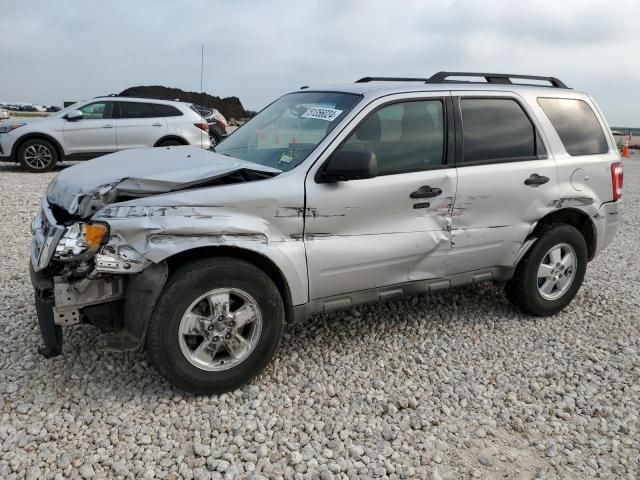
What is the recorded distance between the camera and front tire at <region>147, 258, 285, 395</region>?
9.98 ft

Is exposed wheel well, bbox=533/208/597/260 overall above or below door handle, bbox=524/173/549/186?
below

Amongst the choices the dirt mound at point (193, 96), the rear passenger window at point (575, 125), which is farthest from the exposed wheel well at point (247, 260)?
the dirt mound at point (193, 96)

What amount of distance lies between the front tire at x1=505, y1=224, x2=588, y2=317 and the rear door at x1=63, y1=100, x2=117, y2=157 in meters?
9.72

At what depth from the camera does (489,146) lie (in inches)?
161

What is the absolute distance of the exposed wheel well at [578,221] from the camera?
445 cm

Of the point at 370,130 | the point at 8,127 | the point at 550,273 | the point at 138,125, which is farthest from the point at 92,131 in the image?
the point at 550,273

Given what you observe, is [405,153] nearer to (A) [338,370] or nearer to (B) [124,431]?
(A) [338,370]

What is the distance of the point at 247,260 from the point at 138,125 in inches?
379

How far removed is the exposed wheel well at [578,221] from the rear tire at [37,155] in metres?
10.4

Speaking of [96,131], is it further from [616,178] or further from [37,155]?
[616,178]

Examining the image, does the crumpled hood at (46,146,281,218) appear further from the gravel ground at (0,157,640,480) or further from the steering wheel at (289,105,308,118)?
the gravel ground at (0,157,640,480)

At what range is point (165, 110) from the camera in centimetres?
1223

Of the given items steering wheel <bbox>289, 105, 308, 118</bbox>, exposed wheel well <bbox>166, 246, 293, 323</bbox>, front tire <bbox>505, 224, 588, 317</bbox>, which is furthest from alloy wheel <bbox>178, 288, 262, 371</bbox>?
front tire <bbox>505, 224, 588, 317</bbox>

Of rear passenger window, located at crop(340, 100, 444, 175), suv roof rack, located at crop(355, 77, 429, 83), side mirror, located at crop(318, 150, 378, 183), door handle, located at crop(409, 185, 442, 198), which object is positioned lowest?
door handle, located at crop(409, 185, 442, 198)
